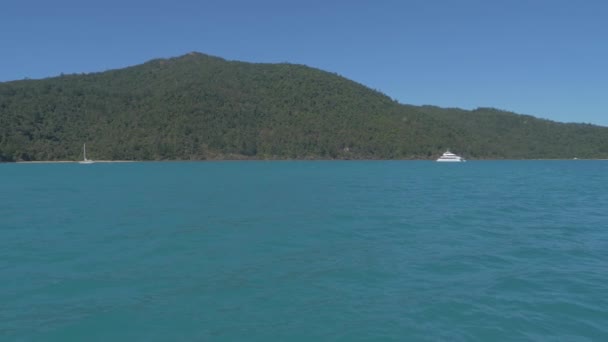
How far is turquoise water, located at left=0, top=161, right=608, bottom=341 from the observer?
12.2 metres

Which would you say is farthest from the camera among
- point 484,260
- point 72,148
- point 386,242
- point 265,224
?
point 72,148

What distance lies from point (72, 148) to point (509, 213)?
172538 millimetres

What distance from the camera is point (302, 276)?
16500mm

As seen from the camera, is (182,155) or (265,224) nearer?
(265,224)

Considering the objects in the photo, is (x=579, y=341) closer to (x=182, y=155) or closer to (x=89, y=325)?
(x=89, y=325)

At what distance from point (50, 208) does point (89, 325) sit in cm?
2670

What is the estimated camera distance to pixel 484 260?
18.9 m

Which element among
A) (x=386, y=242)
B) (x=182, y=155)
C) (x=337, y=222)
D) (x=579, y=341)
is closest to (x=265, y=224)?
(x=337, y=222)

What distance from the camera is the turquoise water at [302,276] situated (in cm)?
1216

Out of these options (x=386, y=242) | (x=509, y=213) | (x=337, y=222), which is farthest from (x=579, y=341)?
(x=509, y=213)

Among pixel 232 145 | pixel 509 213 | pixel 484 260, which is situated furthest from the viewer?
pixel 232 145

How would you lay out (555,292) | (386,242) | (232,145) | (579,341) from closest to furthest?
(579,341) < (555,292) < (386,242) < (232,145)

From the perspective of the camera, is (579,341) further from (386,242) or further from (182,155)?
(182,155)

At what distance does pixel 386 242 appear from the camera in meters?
22.2
